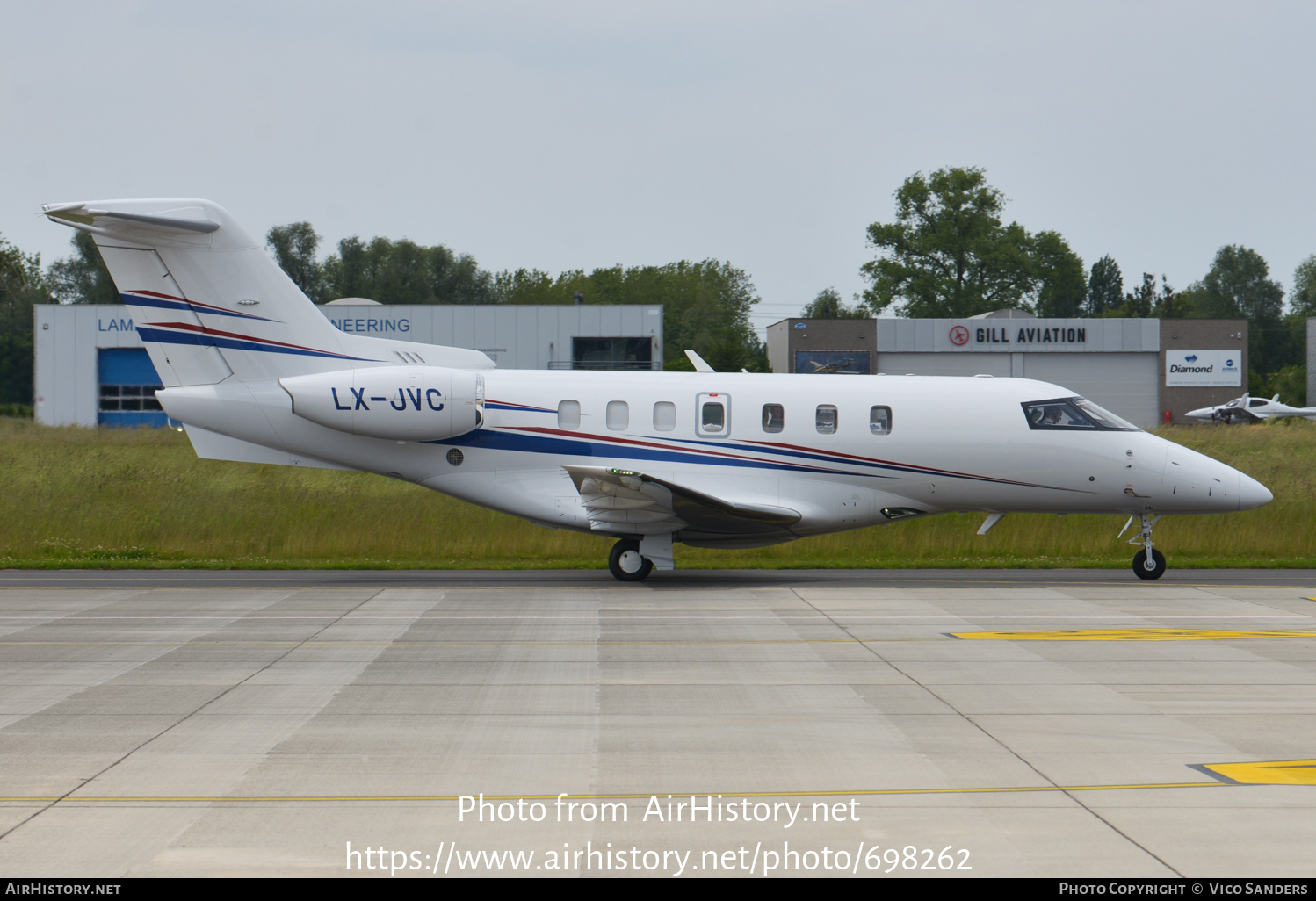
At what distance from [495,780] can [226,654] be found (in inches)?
214

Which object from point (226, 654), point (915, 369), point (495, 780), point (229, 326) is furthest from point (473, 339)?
point (495, 780)

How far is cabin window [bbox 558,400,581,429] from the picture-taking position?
57.5ft

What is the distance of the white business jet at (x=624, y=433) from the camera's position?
685 inches

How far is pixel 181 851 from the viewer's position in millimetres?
5652

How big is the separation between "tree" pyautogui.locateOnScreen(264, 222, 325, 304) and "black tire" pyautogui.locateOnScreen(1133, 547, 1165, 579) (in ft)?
318

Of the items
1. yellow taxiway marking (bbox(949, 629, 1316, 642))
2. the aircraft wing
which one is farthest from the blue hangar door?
yellow taxiway marking (bbox(949, 629, 1316, 642))

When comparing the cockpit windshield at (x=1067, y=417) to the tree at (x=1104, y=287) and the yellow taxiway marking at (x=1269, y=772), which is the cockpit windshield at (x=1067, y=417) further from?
the tree at (x=1104, y=287)

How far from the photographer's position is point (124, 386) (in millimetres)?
57688

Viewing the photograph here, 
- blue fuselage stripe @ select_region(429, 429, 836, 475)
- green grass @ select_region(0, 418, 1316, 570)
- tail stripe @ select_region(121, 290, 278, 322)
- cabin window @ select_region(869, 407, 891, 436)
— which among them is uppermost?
tail stripe @ select_region(121, 290, 278, 322)

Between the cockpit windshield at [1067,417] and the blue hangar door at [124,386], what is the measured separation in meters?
49.0

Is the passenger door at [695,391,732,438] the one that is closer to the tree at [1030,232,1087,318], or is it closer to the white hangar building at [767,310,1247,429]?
the white hangar building at [767,310,1247,429]

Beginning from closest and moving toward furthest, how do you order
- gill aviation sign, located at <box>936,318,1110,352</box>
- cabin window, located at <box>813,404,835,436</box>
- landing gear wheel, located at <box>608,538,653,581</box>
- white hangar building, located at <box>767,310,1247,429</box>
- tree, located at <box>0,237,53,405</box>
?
cabin window, located at <box>813,404,835,436</box>, landing gear wheel, located at <box>608,538,653,581</box>, white hangar building, located at <box>767,310,1247,429</box>, gill aviation sign, located at <box>936,318,1110,352</box>, tree, located at <box>0,237,53,405</box>

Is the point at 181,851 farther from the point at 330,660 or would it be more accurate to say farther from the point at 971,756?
the point at 330,660

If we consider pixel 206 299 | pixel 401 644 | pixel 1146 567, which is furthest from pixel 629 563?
pixel 1146 567
